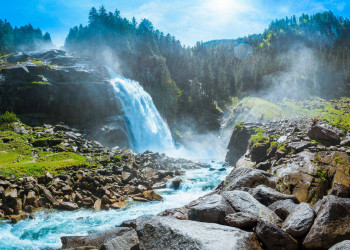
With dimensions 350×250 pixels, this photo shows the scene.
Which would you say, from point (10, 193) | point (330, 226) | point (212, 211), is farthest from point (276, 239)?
point (10, 193)

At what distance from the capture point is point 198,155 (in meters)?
A: 52.5

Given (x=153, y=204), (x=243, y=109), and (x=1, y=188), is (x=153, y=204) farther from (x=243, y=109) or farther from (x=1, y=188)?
(x=243, y=109)

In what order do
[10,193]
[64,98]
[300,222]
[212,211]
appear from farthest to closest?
[64,98] → [10,193] → [212,211] → [300,222]

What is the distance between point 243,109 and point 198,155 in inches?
844

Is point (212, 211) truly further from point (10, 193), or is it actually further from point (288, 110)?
point (288, 110)

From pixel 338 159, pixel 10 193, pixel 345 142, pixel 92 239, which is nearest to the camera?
pixel 92 239

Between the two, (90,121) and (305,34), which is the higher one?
(305,34)

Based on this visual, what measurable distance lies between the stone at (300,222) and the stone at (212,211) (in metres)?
1.61

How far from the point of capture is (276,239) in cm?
490

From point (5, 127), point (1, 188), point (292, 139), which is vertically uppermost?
point (5, 127)

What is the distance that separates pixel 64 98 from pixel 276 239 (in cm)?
4273

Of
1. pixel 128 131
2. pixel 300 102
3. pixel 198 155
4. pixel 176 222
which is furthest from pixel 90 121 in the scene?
pixel 300 102

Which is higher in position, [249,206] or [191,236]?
[191,236]

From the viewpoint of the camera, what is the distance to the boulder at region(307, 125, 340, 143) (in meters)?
14.2
